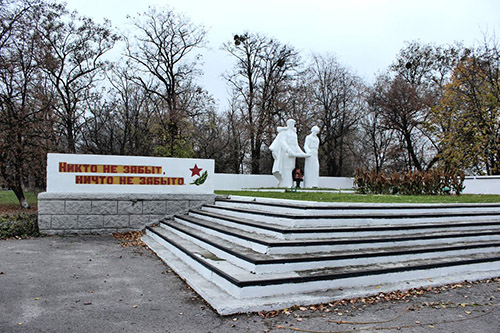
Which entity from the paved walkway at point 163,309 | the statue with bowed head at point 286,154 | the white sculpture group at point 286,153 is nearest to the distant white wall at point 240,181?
the white sculpture group at point 286,153

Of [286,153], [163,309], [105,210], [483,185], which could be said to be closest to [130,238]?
[105,210]

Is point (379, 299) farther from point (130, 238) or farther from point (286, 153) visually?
point (286, 153)

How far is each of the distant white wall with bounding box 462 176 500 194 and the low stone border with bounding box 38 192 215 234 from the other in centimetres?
1368

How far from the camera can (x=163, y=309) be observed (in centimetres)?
473

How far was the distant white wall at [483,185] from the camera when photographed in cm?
1764

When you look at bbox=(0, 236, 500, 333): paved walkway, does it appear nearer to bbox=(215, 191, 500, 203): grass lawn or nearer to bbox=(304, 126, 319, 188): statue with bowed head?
bbox=(215, 191, 500, 203): grass lawn

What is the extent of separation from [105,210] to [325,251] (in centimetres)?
687

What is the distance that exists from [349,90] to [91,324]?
110 feet

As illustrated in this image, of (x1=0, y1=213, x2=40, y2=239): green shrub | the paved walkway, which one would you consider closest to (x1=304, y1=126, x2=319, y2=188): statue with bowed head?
(x1=0, y1=213, x2=40, y2=239): green shrub

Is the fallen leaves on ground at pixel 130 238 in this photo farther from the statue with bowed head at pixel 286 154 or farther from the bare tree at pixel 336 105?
the bare tree at pixel 336 105

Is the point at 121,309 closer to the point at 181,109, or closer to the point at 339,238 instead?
the point at 339,238

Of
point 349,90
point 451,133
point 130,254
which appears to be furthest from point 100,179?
point 349,90

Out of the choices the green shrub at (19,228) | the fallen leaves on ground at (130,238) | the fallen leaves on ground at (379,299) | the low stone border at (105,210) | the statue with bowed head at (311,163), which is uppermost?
the statue with bowed head at (311,163)

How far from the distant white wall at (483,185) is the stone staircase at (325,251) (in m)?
10.2
